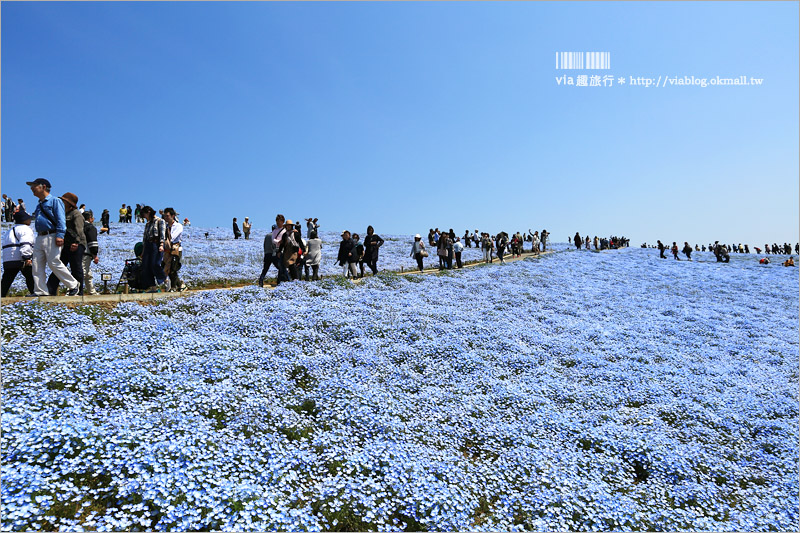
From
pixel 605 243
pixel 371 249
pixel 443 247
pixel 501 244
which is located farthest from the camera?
pixel 605 243

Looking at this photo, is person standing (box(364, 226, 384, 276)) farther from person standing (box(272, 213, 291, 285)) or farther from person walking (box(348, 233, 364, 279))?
person standing (box(272, 213, 291, 285))

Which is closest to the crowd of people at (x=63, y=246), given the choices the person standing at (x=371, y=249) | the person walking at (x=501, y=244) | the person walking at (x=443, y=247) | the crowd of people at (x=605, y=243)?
the person standing at (x=371, y=249)

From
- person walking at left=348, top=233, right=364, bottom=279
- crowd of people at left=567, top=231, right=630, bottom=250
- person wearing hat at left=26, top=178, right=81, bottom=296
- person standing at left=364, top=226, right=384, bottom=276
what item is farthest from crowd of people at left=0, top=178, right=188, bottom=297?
crowd of people at left=567, top=231, right=630, bottom=250

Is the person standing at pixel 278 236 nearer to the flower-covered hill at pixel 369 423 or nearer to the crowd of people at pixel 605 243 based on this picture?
the flower-covered hill at pixel 369 423

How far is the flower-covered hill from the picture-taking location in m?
5.41

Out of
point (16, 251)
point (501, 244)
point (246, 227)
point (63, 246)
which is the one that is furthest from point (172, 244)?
point (246, 227)

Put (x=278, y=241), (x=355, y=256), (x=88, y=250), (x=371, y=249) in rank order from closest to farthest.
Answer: (x=88, y=250), (x=278, y=241), (x=355, y=256), (x=371, y=249)

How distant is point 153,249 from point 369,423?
8.88 metres

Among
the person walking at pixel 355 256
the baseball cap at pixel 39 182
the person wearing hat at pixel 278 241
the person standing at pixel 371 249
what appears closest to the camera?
the baseball cap at pixel 39 182

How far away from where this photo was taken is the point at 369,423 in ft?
24.7

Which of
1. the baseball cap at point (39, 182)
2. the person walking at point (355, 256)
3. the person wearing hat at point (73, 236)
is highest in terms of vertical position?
the baseball cap at point (39, 182)

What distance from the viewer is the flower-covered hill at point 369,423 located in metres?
5.41

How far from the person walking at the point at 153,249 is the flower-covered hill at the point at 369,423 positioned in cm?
141

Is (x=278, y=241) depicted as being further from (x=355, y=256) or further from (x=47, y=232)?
(x=47, y=232)
